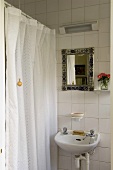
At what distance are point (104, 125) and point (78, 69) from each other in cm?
77

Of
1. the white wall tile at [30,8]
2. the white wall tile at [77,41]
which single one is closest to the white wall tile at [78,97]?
the white wall tile at [77,41]

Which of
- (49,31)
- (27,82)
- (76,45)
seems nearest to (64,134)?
(27,82)

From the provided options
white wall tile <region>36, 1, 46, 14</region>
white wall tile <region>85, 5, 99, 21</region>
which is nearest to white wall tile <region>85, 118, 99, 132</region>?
white wall tile <region>85, 5, 99, 21</region>

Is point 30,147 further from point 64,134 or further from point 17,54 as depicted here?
point 17,54

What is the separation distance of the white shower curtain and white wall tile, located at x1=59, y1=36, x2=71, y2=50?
13 centimetres

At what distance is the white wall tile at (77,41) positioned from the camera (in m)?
2.44

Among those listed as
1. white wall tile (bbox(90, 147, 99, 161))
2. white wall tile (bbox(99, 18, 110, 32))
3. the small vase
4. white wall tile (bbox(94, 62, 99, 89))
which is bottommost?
white wall tile (bbox(90, 147, 99, 161))

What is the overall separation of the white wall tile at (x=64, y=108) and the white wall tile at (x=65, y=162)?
0.60 meters

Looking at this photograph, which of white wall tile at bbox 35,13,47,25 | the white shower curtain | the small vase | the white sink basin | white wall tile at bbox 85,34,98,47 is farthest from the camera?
white wall tile at bbox 35,13,47,25

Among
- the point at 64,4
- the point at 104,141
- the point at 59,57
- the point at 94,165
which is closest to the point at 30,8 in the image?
the point at 64,4

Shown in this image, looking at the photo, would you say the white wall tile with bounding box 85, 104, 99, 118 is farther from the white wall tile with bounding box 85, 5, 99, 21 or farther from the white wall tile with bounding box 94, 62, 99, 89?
the white wall tile with bounding box 85, 5, 99, 21

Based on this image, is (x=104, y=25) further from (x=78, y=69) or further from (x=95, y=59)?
(x=78, y=69)

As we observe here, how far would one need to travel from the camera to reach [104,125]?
7.74ft

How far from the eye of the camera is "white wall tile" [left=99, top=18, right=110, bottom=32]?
231 cm
